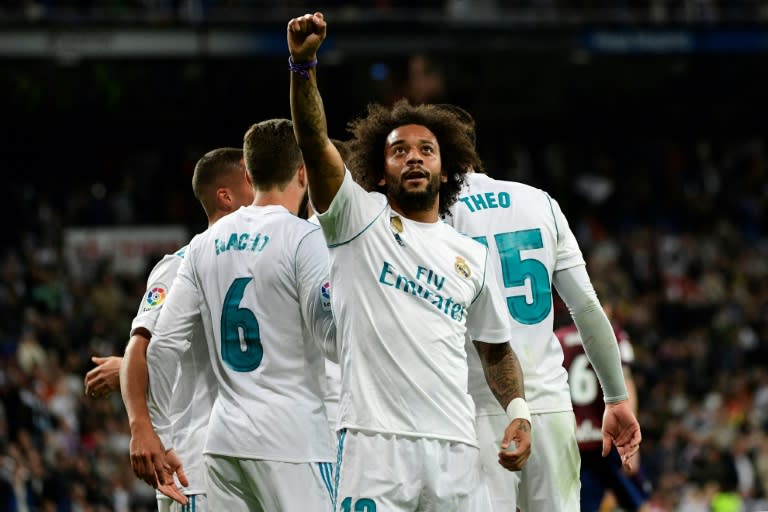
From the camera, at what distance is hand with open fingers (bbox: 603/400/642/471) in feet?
19.4

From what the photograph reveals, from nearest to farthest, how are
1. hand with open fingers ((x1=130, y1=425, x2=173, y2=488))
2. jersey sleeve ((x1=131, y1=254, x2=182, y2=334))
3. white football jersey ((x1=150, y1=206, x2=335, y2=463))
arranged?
hand with open fingers ((x1=130, y1=425, x2=173, y2=488)) → white football jersey ((x1=150, y1=206, x2=335, y2=463)) → jersey sleeve ((x1=131, y1=254, x2=182, y2=334))

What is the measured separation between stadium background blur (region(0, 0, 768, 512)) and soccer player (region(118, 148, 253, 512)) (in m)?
12.0

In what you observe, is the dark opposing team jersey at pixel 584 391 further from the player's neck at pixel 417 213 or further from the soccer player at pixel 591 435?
the player's neck at pixel 417 213

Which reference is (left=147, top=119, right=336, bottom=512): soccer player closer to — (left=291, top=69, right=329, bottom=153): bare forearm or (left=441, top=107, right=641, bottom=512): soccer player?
(left=291, top=69, right=329, bottom=153): bare forearm

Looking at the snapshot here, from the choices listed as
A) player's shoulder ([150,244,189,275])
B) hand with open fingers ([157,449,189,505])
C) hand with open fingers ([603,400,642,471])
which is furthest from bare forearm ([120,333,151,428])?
hand with open fingers ([603,400,642,471])

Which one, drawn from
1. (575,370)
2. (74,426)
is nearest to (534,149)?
(74,426)

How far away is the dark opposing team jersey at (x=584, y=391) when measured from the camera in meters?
8.98

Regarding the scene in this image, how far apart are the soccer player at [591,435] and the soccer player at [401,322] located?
4.02 m

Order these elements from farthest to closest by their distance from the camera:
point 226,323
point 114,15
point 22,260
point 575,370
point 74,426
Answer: point 114,15 < point 22,260 < point 74,426 < point 575,370 < point 226,323

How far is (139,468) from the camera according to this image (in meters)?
5.10

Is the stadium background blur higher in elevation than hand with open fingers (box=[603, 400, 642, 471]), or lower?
higher

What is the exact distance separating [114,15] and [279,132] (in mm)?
18028

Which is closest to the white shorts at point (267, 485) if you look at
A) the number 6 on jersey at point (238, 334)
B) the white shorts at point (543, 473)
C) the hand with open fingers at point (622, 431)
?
the number 6 on jersey at point (238, 334)

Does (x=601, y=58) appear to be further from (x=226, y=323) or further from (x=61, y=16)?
(x=226, y=323)
